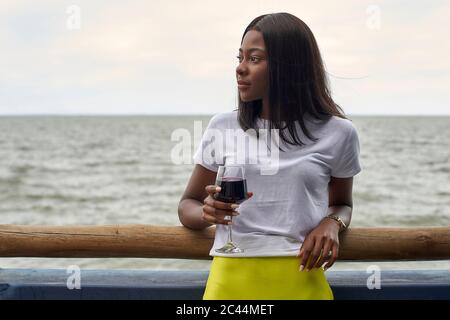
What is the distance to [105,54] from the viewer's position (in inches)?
2109

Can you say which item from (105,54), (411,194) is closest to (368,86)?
(411,194)

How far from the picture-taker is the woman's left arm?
1717mm

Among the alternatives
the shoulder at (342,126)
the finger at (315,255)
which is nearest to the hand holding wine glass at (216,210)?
the finger at (315,255)

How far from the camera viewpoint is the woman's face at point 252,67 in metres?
1.78

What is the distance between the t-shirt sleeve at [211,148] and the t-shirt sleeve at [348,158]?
0.34 metres

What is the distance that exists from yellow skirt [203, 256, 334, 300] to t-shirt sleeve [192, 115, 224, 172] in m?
0.30

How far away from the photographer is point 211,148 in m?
1.89

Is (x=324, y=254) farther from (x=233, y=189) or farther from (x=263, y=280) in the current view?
(x=233, y=189)

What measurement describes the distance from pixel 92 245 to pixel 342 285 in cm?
99

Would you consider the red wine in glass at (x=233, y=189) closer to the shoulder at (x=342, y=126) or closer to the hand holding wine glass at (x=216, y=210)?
the hand holding wine glass at (x=216, y=210)

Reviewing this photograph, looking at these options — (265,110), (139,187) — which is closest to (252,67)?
(265,110)

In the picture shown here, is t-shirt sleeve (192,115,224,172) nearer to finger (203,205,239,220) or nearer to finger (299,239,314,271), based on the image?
finger (203,205,239,220)

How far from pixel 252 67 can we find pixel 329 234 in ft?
1.70

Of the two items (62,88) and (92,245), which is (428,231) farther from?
(62,88)
